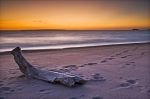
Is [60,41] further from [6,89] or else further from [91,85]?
[6,89]

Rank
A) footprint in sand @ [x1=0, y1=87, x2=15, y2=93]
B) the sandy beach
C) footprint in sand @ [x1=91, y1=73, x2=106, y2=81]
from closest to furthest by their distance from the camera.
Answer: the sandy beach < footprint in sand @ [x1=0, y1=87, x2=15, y2=93] < footprint in sand @ [x1=91, y1=73, x2=106, y2=81]

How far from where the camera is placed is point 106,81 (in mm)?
4945

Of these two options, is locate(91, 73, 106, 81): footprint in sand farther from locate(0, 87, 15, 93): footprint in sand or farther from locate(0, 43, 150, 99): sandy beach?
locate(0, 87, 15, 93): footprint in sand

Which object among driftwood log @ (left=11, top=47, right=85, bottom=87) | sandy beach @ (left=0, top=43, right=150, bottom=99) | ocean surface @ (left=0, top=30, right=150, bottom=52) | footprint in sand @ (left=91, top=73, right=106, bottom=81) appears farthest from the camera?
ocean surface @ (left=0, top=30, right=150, bottom=52)

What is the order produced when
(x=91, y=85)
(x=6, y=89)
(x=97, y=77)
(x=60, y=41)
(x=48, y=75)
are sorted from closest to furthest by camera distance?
(x=6, y=89) < (x=91, y=85) < (x=48, y=75) < (x=97, y=77) < (x=60, y=41)

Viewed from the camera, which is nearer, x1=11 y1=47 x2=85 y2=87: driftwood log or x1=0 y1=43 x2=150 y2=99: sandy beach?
x1=0 y1=43 x2=150 y2=99: sandy beach

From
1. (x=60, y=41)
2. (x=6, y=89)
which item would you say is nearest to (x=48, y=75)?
(x=6, y=89)

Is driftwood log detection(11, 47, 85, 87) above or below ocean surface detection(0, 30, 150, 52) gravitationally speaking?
above

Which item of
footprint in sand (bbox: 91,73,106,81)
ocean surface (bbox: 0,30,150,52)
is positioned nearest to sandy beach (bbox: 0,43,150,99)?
footprint in sand (bbox: 91,73,106,81)

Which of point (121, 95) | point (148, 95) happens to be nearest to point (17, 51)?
point (121, 95)

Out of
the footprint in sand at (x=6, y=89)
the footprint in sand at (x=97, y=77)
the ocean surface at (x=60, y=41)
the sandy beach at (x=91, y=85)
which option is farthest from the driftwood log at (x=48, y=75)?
the ocean surface at (x=60, y=41)

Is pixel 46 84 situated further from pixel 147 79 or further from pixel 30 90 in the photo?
pixel 147 79

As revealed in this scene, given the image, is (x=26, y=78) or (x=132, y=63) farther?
(x=132, y=63)

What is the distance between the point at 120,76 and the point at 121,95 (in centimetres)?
127
